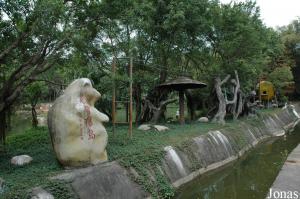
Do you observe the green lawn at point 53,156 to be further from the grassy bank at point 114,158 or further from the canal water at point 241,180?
the canal water at point 241,180

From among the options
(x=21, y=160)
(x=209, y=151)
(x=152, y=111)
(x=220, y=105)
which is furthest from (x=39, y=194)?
(x=220, y=105)

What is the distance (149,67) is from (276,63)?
71.6 ft

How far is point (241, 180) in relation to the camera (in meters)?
12.4

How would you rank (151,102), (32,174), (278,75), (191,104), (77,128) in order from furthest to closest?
(278,75), (191,104), (151,102), (77,128), (32,174)

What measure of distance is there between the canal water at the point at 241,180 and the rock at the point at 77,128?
2.90 meters

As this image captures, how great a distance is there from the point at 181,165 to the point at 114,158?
288 cm

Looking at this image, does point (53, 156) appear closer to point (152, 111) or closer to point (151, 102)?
point (152, 111)

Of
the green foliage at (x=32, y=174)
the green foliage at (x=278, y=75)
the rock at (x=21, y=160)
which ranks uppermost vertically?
the green foliage at (x=278, y=75)

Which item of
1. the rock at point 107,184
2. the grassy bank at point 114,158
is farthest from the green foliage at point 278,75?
the rock at point 107,184

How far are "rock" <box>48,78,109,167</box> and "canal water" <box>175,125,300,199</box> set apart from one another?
2.90 m

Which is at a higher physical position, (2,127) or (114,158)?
(2,127)

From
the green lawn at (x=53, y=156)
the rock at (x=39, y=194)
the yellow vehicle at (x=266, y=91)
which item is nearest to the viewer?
the rock at (x=39, y=194)

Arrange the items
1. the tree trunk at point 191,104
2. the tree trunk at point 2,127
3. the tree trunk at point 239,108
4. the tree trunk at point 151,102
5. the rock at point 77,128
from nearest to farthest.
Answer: the rock at point 77,128 < the tree trunk at point 2,127 < the tree trunk at point 151,102 < the tree trunk at point 239,108 < the tree trunk at point 191,104

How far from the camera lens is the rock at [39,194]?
6.73 m
